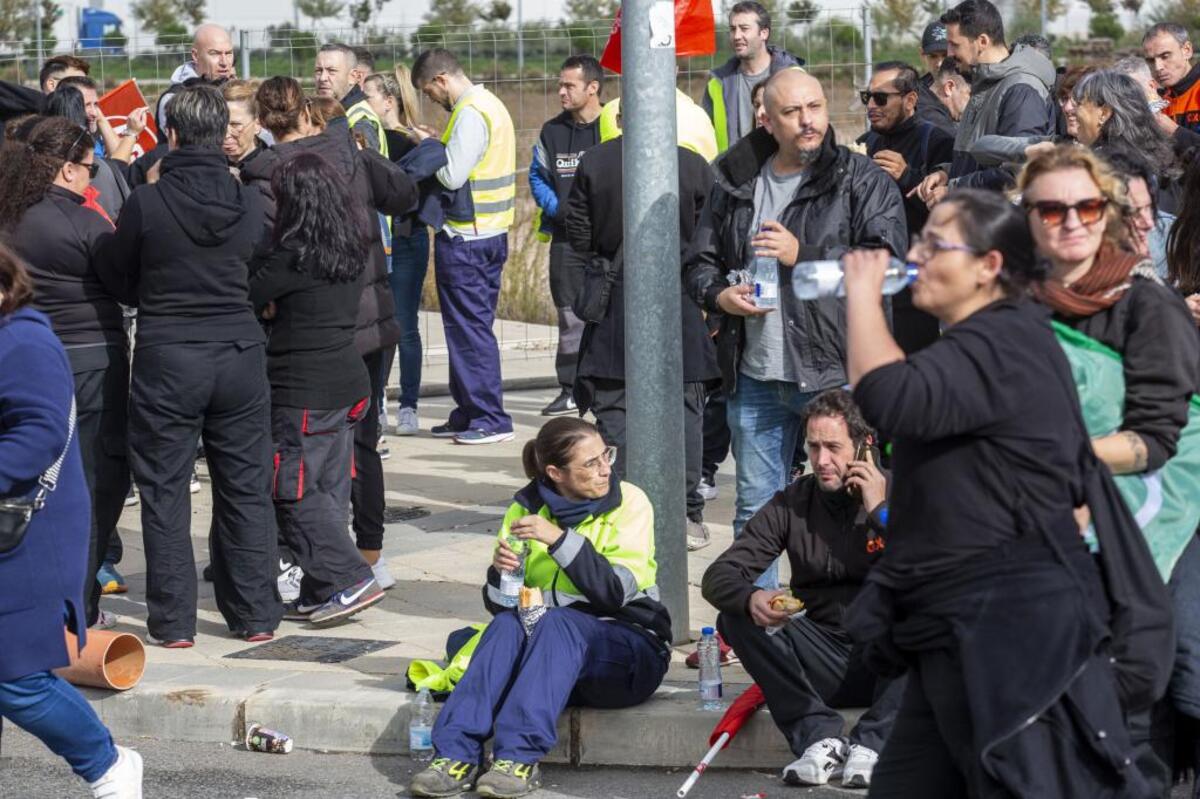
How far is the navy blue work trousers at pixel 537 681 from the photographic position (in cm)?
568

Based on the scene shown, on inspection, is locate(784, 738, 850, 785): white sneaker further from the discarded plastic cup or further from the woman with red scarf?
the discarded plastic cup

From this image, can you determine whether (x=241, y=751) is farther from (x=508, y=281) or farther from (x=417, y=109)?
(x=508, y=281)

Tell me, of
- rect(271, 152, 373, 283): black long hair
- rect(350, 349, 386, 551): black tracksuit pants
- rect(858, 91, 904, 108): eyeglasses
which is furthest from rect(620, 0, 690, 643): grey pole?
rect(858, 91, 904, 108): eyeglasses

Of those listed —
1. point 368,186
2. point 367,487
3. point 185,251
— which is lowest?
point 367,487

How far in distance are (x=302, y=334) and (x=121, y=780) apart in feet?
8.37

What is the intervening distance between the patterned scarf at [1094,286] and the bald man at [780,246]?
2047 millimetres

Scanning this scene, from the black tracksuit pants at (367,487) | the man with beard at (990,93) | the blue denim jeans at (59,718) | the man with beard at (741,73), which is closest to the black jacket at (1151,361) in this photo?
the blue denim jeans at (59,718)

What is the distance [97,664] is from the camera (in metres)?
6.52

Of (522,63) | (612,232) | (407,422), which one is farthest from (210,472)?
(522,63)

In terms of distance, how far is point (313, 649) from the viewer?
23.5 feet

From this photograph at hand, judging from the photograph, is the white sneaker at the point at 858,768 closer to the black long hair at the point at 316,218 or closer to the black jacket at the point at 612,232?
the black jacket at the point at 612,232

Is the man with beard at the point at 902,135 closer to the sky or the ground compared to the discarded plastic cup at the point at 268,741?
closer to the sky

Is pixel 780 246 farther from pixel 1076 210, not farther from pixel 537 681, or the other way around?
pixel 1076 210

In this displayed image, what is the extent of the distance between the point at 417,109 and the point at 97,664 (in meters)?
5.19
